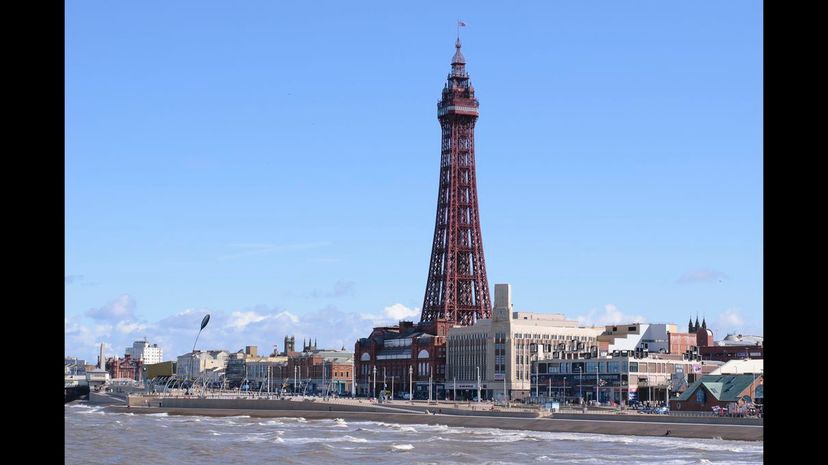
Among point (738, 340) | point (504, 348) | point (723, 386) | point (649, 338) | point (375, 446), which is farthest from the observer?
point (738, 340)

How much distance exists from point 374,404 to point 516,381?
1592 cm

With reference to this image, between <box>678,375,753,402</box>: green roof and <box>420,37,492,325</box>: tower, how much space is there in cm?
4539

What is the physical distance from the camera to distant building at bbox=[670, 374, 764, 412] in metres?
88.0

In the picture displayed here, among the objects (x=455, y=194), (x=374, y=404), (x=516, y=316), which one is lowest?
(x=374, y=404)

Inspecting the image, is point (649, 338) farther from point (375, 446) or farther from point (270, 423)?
point (375, 446)

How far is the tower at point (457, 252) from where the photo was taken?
136 m

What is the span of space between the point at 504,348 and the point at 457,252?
1948 centimetres

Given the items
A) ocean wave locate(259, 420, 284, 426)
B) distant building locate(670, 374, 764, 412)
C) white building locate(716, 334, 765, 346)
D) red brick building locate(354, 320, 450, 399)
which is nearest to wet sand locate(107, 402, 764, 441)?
ocean wave locate(259, 420, 284, 426)

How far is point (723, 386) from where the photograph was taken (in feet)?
295

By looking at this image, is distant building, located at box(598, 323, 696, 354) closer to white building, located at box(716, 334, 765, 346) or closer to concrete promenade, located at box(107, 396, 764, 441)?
white building, located at box(716, 334, 765, 346)

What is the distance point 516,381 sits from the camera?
120 metres

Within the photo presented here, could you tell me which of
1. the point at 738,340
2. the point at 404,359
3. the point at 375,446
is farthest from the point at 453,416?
the point at 738,340
